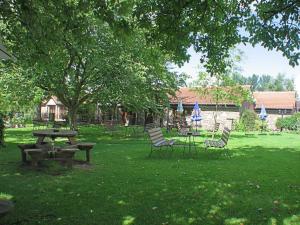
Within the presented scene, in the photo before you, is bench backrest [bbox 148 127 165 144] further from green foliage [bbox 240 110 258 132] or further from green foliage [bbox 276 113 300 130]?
green foliage [bbox 276 113 300 130]

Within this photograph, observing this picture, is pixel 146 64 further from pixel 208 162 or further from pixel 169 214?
pixel 169 214

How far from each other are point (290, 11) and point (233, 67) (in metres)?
22.9

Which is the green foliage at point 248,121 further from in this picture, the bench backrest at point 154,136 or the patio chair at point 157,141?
the patio chair at point 157,141

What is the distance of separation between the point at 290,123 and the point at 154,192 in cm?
3347

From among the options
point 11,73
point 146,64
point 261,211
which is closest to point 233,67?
point 146,64

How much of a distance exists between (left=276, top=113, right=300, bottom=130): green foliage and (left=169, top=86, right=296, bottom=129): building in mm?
2684

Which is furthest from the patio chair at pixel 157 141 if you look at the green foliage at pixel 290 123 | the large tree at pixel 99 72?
the green foliage at pixel 290 123

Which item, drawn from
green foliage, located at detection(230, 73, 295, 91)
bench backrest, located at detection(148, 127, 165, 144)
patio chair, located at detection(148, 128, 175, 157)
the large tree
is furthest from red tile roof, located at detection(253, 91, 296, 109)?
green foliage, located at detection(230, 73, 295, 91)

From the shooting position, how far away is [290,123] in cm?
3816

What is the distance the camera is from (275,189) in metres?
8.12

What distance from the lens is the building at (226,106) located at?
40.4 m

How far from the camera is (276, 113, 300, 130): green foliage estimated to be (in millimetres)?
37009

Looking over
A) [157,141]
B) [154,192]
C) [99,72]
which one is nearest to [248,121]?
[99,72]

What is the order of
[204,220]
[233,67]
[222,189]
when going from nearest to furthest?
[204,220]
[222,189]
[233,67]
